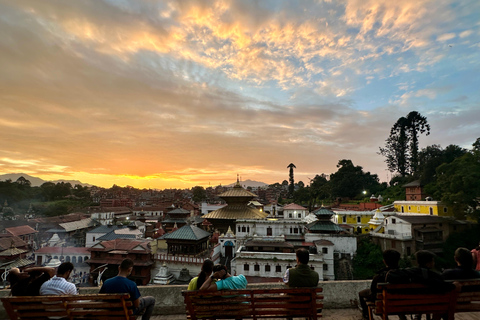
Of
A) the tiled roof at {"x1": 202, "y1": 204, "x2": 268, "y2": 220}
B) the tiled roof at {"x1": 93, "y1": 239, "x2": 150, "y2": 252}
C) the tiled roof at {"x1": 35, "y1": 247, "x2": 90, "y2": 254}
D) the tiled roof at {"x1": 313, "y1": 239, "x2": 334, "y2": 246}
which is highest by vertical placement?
the tiled roof at {"x1": 202, "y1": 204, "x2": 268, "y2": 220}

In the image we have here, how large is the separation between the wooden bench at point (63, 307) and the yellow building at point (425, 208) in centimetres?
3823

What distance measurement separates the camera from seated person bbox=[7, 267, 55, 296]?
3.88 m

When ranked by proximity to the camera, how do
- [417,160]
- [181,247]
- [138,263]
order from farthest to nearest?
[417,160]
[181,247]
[138,263]

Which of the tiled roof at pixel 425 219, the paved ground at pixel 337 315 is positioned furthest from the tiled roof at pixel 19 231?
the tiled roof at pixel 425 219

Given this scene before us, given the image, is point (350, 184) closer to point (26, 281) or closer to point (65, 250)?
point (65, 250)

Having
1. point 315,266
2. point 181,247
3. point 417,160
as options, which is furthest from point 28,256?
point 417,160

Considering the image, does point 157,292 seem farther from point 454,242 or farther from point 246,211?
point 454,242

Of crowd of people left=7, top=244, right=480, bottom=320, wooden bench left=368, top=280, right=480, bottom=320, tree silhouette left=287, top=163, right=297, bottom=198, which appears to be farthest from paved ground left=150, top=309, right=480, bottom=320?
tree silhouette left=287, top=163, right=297, bottom=198

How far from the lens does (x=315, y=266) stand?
72.9ft

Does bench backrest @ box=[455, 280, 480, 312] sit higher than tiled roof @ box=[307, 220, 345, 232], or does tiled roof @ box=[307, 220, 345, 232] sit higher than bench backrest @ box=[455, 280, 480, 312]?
bench backrest @ box=[455, 280, 480, 312]

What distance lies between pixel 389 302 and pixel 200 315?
284 centimetres

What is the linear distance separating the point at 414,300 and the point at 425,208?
37.1 meters

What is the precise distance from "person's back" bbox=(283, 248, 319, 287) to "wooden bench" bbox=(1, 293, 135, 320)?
261 centimetres

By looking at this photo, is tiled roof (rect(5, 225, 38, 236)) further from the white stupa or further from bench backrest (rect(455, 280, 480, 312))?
bench backrest (rect(455, 280, 480, 312))
